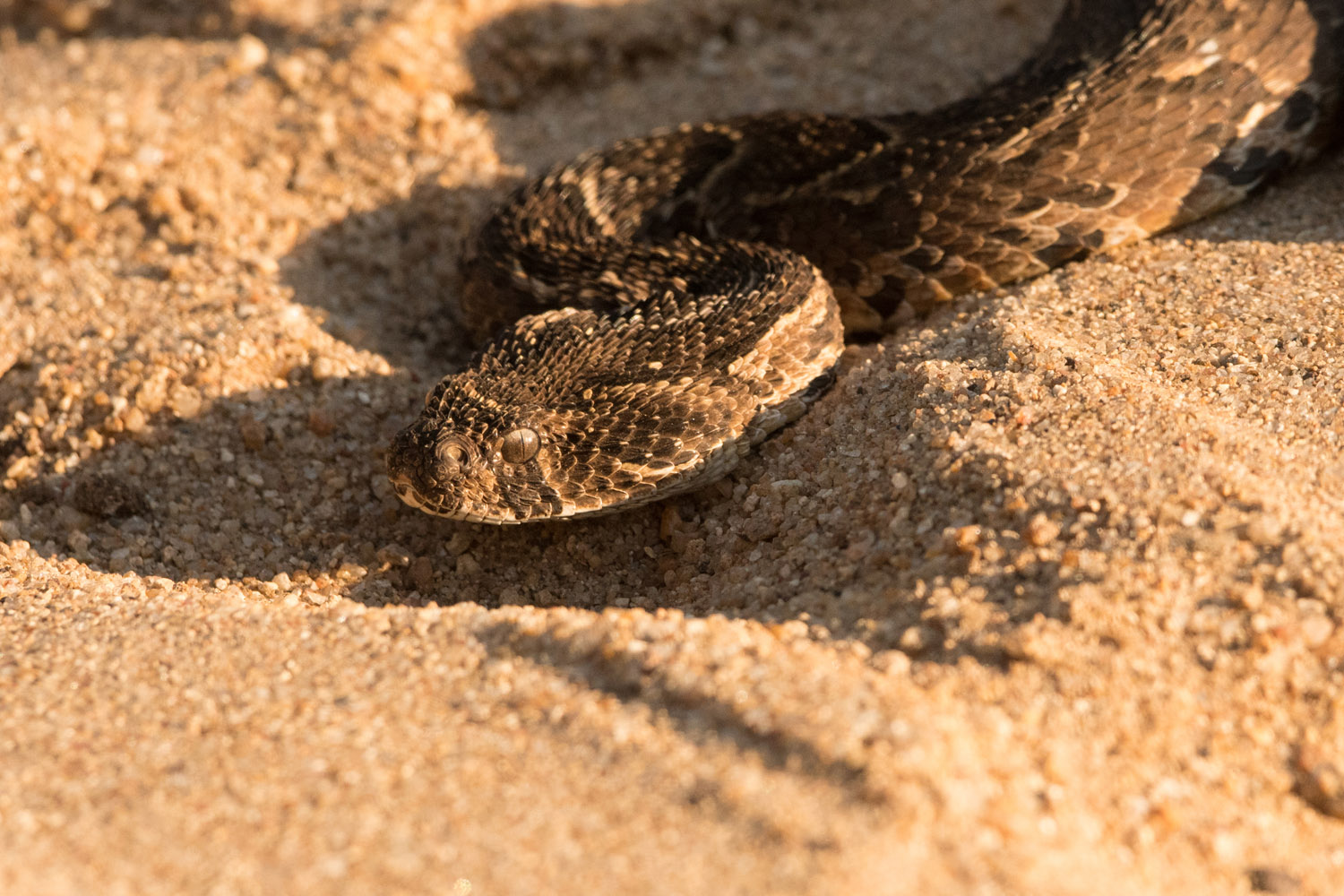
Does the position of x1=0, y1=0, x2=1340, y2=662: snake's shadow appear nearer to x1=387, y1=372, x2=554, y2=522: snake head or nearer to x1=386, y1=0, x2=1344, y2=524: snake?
x1=386, y1=0, x2=1344, y2=524: snake

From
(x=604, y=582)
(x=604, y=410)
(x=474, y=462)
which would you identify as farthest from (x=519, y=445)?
(x=604, y=582)

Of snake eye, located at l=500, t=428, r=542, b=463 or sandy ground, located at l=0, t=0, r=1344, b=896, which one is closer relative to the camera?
sandy ground, located at l=0, t=0, r=1344, b=896

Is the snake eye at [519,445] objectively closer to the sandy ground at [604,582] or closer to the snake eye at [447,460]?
the snake eye at [447,460]

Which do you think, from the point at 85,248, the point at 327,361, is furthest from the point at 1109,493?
the point at 85,248

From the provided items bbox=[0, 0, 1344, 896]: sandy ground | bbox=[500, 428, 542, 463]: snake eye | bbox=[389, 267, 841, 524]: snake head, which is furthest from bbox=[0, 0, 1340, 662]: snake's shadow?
bbox=[500, 428, 542, 463]: snake eye

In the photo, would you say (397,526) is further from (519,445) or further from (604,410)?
(604,410)

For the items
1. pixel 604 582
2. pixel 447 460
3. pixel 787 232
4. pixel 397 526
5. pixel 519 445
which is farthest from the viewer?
pixel 787 232

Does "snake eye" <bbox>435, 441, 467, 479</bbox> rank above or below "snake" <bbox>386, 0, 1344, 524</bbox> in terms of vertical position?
below

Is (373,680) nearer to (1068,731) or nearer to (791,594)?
(791,594)
